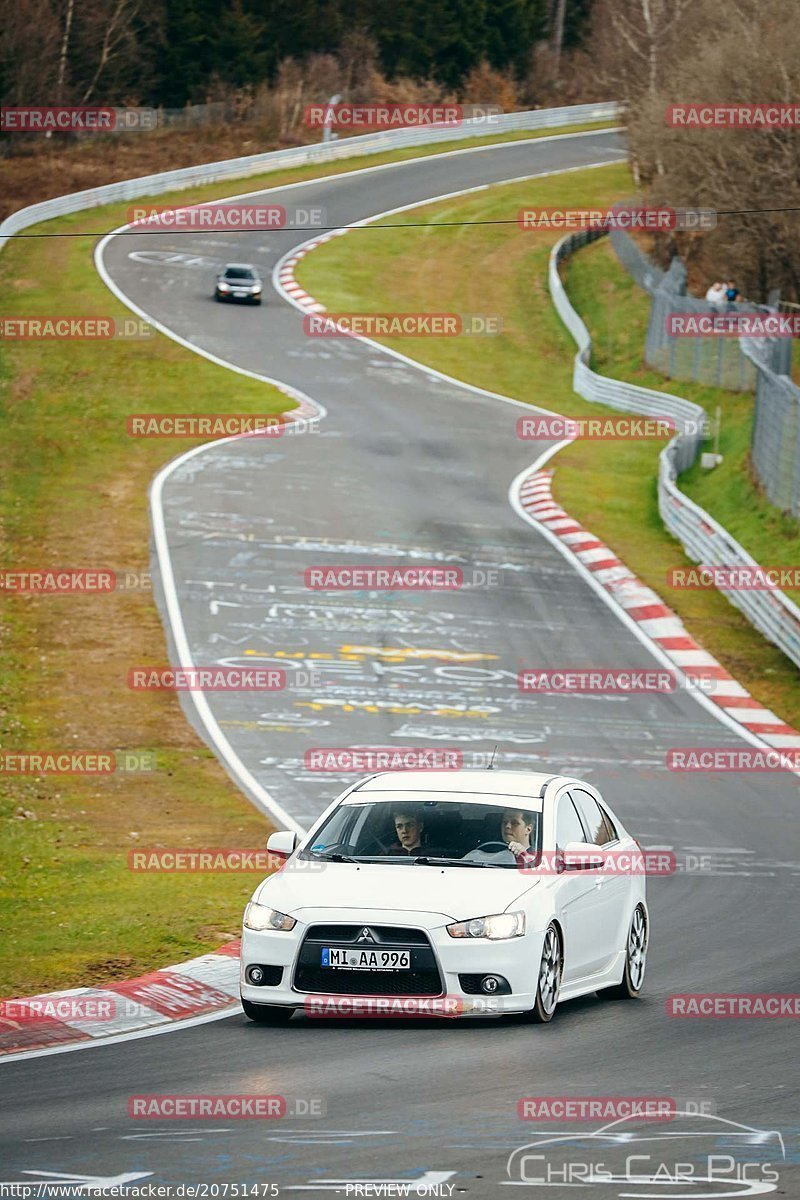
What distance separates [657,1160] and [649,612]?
74.3 ft

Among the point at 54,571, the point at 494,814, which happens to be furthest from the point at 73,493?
the point at 494,814

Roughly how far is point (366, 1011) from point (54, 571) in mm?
20767

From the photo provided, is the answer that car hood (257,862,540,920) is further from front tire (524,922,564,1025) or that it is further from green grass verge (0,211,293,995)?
green grass verge (0,211,293,995)

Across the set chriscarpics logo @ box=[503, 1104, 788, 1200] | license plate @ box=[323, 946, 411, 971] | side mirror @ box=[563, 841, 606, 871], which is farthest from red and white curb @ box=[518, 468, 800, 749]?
chriscarpics logo @ box=[503, 1104, 788, 1200]

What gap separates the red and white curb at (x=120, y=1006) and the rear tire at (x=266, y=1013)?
515 millimetres

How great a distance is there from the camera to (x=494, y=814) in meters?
11.9

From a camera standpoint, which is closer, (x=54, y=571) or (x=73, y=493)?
(x=54, y=571)

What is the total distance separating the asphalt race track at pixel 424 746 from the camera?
26.6ft

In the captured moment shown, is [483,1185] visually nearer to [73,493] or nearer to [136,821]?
[136,821]

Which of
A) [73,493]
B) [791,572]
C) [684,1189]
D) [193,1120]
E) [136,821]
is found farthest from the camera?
[73,493]

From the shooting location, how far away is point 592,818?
502 inches

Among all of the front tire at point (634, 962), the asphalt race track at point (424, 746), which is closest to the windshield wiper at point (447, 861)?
the asphalt race track at point (424, 746)

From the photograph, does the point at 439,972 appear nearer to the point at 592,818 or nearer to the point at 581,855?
the point at 581,855

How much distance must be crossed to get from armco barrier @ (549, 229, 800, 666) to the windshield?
647 inches
